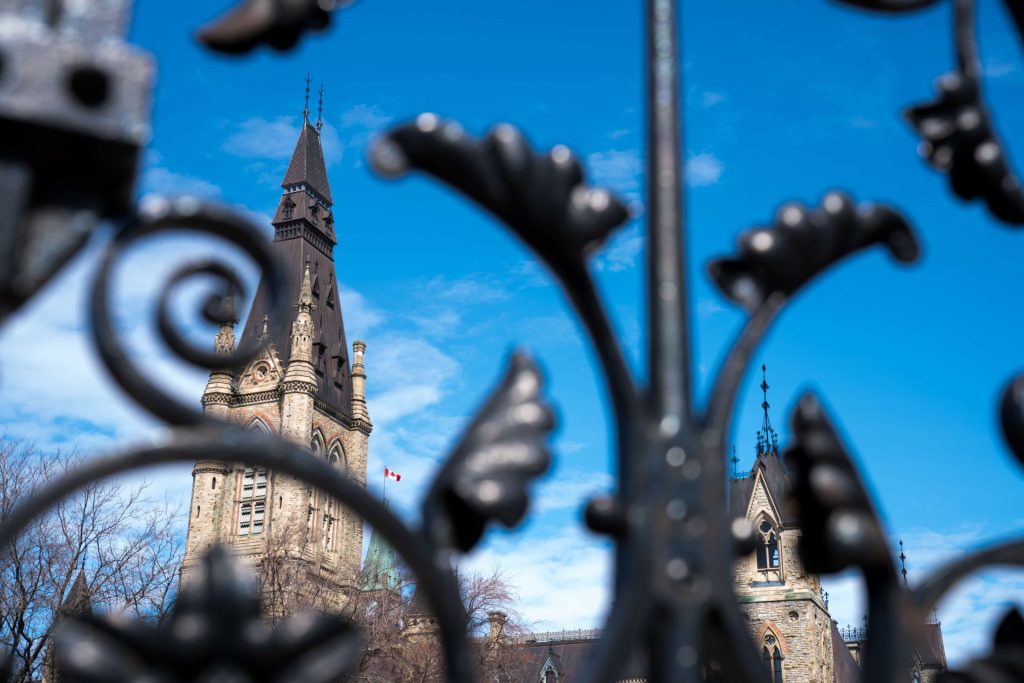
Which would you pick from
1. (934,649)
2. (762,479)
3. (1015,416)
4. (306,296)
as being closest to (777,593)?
(762,479)

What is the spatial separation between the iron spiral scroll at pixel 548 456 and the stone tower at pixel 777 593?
43.6 m

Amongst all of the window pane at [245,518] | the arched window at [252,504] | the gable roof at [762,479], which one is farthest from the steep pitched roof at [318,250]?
the gable roof at [762,479]

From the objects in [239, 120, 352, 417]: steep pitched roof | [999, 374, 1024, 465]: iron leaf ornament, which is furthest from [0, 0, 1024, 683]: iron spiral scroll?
[239, 120, 352, 417]: steep pitched roof

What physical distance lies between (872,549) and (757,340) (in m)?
0.21

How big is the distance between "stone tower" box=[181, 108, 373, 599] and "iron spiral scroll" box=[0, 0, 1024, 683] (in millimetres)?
54276

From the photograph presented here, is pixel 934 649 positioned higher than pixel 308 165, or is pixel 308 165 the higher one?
pixel 308 165

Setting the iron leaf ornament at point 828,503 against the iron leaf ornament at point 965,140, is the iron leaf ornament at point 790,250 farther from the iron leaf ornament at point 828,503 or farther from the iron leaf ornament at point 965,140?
the iron leaf ornament at point 965,140

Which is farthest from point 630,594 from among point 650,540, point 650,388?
point 650,388

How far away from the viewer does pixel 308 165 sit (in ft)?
219

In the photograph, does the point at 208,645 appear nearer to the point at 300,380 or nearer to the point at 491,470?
the point at 491,470

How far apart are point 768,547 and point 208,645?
152ft

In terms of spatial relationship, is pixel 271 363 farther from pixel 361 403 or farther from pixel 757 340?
pixel 757 340

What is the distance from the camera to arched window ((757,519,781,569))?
1695 inches

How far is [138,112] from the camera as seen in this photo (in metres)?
0.78
